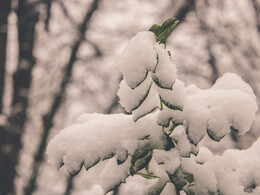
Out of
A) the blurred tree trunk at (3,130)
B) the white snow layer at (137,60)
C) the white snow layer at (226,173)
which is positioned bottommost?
the blurred tree trunk at (3,130)

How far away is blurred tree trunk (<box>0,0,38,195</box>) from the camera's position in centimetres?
423

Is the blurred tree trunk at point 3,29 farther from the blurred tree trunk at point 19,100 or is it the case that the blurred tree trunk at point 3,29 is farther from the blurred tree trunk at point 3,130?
the blurred tree trunk at point 19,100

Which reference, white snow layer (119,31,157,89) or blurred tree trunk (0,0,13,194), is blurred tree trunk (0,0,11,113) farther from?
white snow layer (119,31,157,89)

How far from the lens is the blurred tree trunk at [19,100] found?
423cm

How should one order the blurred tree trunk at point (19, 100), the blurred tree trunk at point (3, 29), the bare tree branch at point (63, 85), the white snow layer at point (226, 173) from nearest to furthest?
the white snow layer at point (226, 173) < the blurred tree trunk at point (3, 29) < the blurred tree trunk at point (19, 100) < the bare tree branch at point (63, 85)

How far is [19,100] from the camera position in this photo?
15.2 ft

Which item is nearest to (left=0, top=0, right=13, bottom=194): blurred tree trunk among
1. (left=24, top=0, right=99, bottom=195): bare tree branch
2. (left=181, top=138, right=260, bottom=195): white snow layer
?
(left=24, top=0, right=99, bottom=195): bare tree branch

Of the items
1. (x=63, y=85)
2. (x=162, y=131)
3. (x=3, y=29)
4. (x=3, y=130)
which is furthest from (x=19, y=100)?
(x=162, y=131)

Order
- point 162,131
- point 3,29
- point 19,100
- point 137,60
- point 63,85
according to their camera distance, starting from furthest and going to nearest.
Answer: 1. point 63,85
2. point 19,100
3. point 3,29
4. point 162,131
5. point 137,60

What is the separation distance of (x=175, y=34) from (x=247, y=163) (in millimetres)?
4560

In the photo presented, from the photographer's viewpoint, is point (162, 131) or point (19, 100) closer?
point (162, 131)

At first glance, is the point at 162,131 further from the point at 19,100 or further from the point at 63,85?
the point at 63,85

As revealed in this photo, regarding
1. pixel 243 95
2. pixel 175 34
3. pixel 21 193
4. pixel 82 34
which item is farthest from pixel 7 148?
pixel 243 95

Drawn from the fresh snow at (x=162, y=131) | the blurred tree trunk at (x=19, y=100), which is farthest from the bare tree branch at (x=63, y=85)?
the fresh snow at (x=162, y=131)
